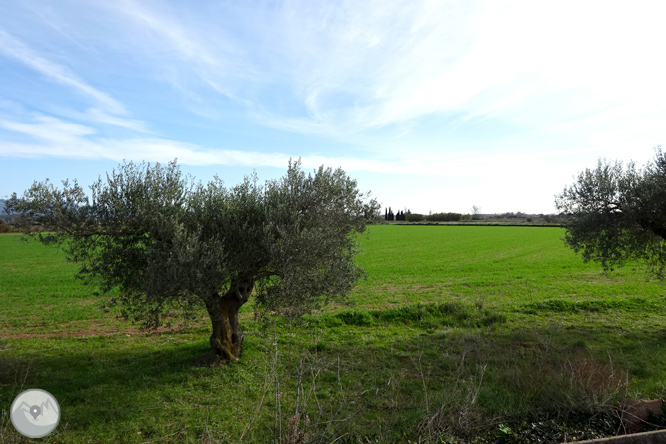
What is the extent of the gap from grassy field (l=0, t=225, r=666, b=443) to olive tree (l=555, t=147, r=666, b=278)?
11.1ft

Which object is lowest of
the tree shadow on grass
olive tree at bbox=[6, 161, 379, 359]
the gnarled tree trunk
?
the tree shadow on grass

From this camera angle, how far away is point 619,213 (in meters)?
15.0

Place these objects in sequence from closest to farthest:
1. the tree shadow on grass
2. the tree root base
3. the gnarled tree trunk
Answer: the tree shadow on grass
the tree root base
the gnarled tree trunk

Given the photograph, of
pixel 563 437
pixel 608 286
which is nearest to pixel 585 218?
pixel 563 437

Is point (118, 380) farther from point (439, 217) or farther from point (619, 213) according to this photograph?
point (439, 217)

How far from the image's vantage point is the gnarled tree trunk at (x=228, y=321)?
38.2ft

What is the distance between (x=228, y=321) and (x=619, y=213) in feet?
52.4

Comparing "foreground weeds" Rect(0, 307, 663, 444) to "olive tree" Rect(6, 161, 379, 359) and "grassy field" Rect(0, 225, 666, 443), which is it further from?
"olive tree" Rect(6, 161, 379, 359)

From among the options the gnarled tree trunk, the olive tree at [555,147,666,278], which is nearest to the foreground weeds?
the gnarled tree trunk

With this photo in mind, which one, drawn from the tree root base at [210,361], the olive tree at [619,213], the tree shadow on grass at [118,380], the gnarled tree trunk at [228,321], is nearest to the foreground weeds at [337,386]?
the tree shadow on grass at [118,380]

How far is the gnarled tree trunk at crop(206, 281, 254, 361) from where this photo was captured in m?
11.6

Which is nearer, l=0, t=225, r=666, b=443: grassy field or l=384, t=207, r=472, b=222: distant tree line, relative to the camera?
l=0, t=225, r=666, b=443: grassy field

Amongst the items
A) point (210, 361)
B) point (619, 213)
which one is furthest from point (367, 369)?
point (619, 213)

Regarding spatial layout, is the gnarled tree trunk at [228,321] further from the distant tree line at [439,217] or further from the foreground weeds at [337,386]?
the distant tree line at [439,217]
